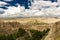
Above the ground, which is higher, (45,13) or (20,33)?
(20,33)

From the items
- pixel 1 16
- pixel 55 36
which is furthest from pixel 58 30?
pixel 1 16

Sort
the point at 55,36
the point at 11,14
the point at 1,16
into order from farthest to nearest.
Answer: the point at 11,14 < the point at 1,16 < the point at 55,36

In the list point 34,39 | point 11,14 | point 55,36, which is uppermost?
point 55,36

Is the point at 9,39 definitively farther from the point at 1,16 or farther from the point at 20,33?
the point at 1,16

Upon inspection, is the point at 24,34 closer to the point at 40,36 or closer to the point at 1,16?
the point at 40,36

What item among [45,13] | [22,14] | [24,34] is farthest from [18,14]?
[24,34]

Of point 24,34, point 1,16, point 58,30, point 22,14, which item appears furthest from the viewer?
point 22,14

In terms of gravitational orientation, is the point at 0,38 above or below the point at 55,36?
below

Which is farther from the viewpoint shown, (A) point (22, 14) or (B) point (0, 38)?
(A) point (22, 14)

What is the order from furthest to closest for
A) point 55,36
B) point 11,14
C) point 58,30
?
point 11,14 < point 58,30 < point 55,36
